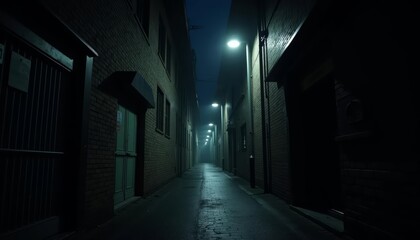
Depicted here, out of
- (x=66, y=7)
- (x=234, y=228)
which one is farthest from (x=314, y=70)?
(x=66, y=7)

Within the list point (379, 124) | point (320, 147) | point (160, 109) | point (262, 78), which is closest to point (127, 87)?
point (320, 147)

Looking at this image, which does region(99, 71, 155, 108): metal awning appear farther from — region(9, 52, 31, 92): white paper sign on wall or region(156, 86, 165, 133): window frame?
region(156, 86, 165, 133): window frame

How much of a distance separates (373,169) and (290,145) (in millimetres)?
3039

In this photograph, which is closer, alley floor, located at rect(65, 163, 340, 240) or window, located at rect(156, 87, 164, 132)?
alley floor, located at rect(65, 163, 340, 240)

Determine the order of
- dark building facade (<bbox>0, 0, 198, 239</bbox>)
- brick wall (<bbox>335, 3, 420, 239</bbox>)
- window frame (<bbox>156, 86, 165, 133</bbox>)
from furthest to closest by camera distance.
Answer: window frame (<bbox>156, 86, 165, 133</bbox>) < dark building facade (<bbox>0, 0, 198, 239</bbox>) < brick wall (<bbox>335, 3, 420, 239</bbox>)

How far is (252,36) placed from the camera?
36.8 ft

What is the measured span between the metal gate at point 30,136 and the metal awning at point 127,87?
124cm

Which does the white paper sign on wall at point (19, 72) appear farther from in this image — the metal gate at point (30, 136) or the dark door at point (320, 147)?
the dark door at point (320, 147)

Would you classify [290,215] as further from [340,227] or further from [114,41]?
[114,41]

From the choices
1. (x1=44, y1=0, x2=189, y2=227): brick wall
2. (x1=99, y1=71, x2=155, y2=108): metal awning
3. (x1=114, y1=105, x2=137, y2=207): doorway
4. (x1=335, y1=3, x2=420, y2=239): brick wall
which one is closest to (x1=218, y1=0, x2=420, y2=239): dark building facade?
(x1=335, y1=3, x2=420, y2=239): brick wall

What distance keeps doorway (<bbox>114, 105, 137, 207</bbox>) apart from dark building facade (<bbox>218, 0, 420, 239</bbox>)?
3680 mm

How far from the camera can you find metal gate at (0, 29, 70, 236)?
2822 millimetres

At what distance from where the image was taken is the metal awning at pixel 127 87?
5.16 meters

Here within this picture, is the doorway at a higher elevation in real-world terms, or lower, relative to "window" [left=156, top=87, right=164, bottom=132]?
lower
